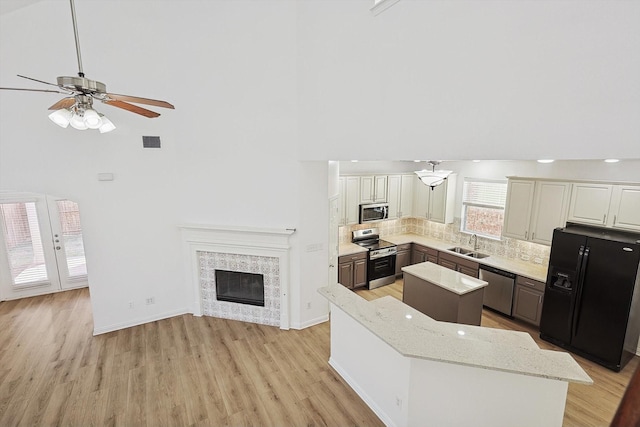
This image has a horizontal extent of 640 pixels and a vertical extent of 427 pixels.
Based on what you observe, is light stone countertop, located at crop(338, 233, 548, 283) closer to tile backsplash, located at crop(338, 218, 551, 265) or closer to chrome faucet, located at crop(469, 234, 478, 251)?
tile backsplash, located at crop(338, 218, 551, 265)

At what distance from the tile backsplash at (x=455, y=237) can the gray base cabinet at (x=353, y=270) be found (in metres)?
0.60

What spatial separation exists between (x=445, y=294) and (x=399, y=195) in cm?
296

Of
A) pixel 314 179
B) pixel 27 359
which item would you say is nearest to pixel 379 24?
pixel 314 179

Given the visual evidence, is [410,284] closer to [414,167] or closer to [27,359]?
[414,167]

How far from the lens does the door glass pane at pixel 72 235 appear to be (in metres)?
6.19

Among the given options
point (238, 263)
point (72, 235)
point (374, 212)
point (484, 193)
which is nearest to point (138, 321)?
point (238, 263)

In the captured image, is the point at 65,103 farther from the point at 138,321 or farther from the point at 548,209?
the point at 548,209

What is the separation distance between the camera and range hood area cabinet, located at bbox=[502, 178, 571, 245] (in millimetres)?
4848

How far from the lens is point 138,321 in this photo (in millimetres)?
5219

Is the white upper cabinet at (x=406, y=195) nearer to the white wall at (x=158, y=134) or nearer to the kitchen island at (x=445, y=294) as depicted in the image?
the kitchen island at (x=445, y=294)

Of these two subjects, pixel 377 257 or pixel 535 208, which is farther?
pixel 377 257

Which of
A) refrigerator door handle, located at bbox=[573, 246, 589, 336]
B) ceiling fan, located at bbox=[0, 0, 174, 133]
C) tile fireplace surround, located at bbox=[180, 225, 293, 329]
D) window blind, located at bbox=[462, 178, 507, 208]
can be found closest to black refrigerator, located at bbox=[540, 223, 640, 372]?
refrigerator door handle, located at bbox=[573, 246, 589, 336]

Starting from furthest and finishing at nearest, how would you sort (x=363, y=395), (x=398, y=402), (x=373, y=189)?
(x=373, y=189) → (x=363, y=395) → (x=398, y=402)

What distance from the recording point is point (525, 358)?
101 inches
